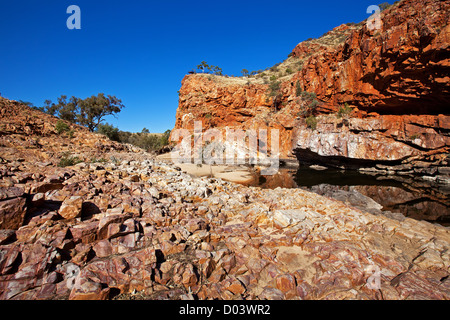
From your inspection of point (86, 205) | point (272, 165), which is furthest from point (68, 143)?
point (272, 165)

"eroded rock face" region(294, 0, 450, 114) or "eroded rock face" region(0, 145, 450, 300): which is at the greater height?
"eroded rock face" region(294, 0, 450, 114)

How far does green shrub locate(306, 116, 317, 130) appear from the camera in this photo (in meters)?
23.7

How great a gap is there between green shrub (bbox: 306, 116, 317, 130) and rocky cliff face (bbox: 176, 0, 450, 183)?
0.17 m

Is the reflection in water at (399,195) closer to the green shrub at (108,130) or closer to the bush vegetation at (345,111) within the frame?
the bush vegetation at (345,111)

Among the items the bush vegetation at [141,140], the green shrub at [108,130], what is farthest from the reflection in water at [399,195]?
the bush vegetation at [141,140]

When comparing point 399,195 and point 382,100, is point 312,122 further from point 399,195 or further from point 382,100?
point 399,195

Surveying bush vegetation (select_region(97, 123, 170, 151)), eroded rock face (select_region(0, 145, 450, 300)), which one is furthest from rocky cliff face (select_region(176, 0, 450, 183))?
bush vegetation (select_region(97, 123, 170, 151))

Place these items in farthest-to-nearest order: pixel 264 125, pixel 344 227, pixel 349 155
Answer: pixel 264 125 → pixel 349 155 → pixel 344 227

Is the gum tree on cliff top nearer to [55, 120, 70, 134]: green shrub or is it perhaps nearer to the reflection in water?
[55, 120, 70, 134]: green shrub

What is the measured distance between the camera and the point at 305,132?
24.3m

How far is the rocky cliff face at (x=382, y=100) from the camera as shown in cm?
1475

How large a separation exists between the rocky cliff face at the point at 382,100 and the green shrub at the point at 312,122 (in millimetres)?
170
